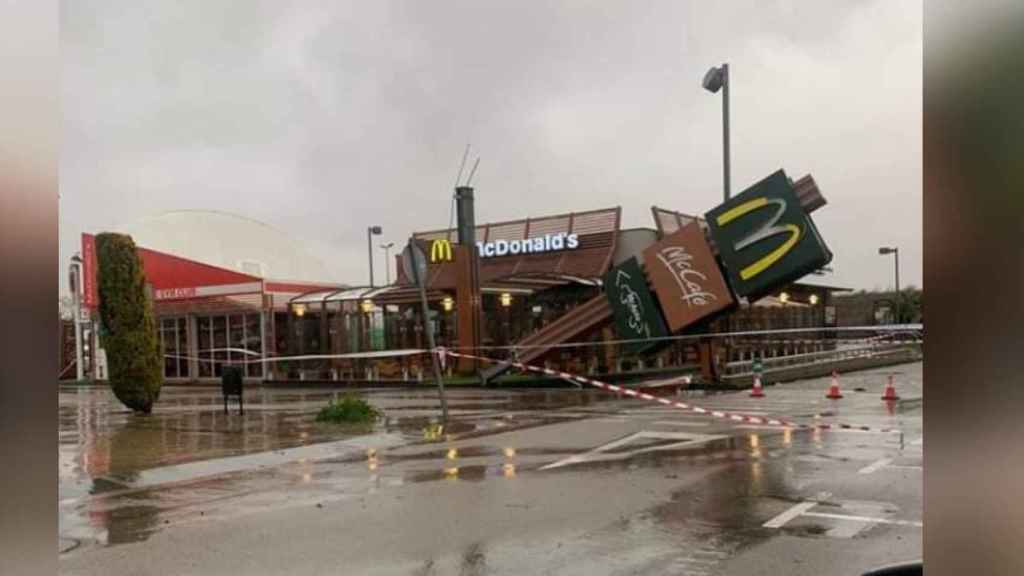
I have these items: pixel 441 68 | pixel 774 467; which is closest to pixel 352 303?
pixel 774 467

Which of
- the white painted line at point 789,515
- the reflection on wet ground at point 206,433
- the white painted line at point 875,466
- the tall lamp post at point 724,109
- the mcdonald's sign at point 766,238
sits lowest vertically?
the reflection on wet ground at point 206,433

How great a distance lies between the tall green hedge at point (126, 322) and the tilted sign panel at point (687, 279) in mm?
9472

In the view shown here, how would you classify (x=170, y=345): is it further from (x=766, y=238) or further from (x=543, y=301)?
(x=766, y=238)

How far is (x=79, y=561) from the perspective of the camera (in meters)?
4.62

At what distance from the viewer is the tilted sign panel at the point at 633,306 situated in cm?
1631

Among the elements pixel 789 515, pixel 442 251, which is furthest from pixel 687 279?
pixel 789 515

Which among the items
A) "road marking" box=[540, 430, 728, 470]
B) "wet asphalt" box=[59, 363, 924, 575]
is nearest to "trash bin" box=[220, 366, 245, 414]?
→ "wet asphalt" box=[59, 363, 924, 575]

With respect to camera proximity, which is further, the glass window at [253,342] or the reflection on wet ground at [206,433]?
the glass window at [253,342]

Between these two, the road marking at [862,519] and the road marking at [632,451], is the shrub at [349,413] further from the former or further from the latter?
the road marking at [862,519]

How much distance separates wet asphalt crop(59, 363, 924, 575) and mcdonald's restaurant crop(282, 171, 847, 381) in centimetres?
321

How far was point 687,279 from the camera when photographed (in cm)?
1564

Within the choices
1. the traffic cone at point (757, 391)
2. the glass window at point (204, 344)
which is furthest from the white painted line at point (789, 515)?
the glass window at point (204, 344)

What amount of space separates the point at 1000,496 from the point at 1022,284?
0.26 meters

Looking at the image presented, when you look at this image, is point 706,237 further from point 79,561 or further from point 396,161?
point 79,561
